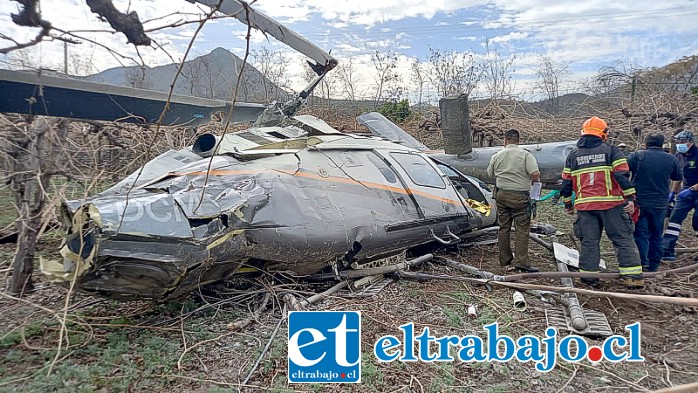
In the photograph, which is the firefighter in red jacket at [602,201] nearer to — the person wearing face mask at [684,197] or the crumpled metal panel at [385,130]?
the person wearing face mask at [684,197]

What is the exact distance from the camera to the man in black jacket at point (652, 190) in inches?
212

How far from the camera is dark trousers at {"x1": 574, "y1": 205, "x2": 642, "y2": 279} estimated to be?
16.0 feet

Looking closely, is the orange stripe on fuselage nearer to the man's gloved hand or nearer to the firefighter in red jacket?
the firefighter in red jacket

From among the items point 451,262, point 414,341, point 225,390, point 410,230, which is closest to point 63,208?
point 225,390

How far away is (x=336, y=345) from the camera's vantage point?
341cm

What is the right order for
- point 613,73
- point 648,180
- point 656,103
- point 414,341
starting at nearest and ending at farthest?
point 414,341
point 648,180
point 656,103
point 613,73

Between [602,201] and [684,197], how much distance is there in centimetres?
210

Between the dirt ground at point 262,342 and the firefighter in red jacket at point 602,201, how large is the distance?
452 millimetres

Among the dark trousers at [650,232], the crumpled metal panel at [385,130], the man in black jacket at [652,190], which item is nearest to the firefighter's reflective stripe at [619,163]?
the man in black jacket at [652,190]

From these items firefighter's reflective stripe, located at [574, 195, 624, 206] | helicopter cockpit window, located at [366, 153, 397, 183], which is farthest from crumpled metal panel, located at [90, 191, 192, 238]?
firefighter's reflective stripe, located at [574, 195, 624, 206]

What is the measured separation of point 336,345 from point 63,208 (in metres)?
2.16

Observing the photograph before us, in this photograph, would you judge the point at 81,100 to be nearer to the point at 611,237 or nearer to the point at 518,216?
the point at 518,216

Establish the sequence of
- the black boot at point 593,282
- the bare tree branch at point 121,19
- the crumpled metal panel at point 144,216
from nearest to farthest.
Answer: the bare tree branch at point 121,19
the crumpled metal panel at point 144,216
the black boot at point 593,282

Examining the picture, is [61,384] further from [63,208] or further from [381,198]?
[381,198]
